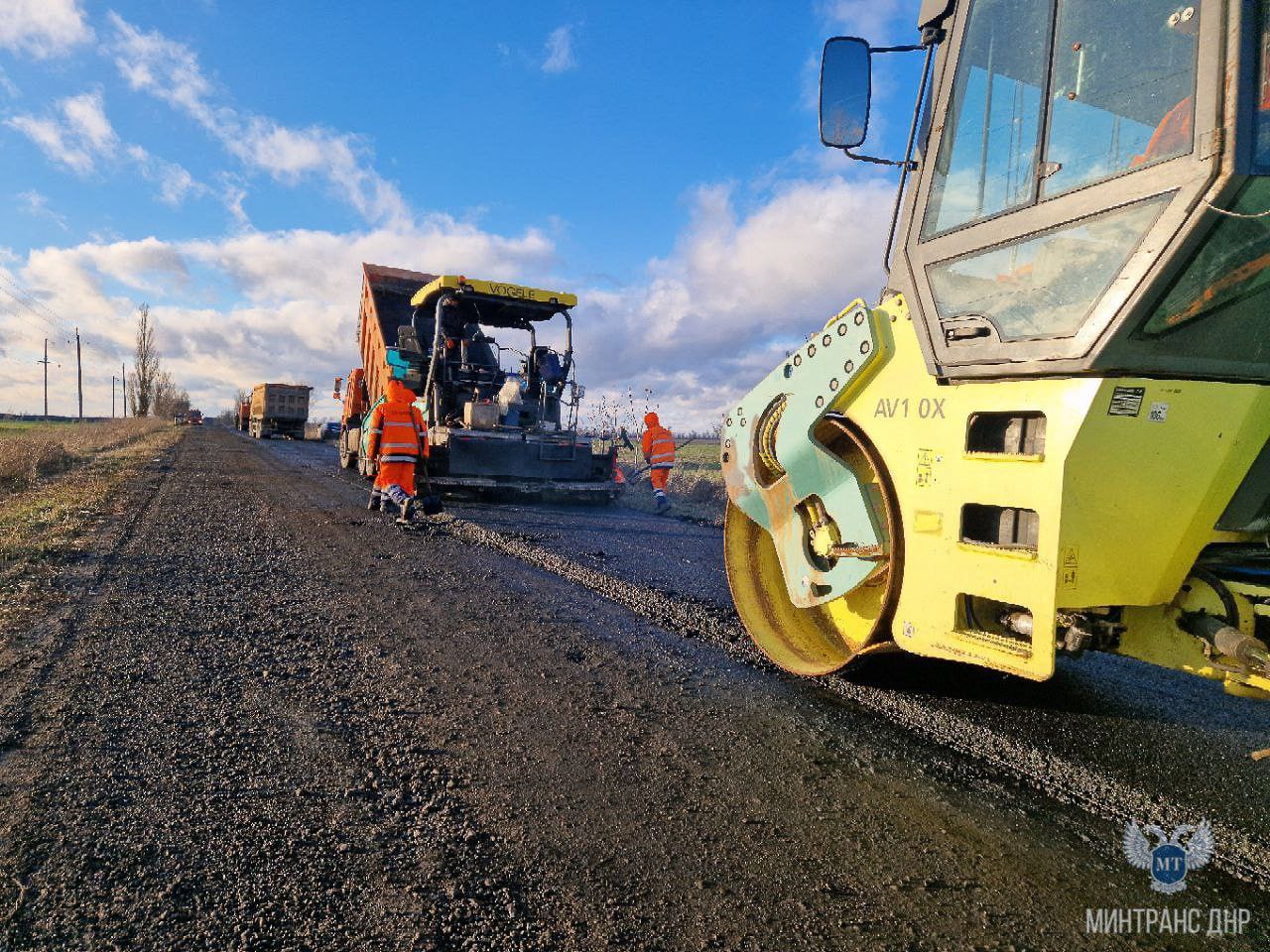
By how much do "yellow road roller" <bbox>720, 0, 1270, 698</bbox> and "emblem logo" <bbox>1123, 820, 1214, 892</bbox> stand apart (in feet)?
1.47

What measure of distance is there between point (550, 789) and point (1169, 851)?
1.79 meters

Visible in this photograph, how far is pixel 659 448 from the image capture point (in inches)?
432

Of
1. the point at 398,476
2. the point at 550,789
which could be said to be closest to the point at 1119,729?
the point at 550,789

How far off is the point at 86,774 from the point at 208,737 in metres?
0.35

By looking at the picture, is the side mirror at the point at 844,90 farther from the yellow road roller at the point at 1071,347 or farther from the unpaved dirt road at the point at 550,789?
the unpaved dirt road at the point at 550,789

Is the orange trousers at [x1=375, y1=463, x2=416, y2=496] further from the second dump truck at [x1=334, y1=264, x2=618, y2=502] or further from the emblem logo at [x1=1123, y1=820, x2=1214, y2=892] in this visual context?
the emblem logo at [x1=1123, y1=820, x2=1214, y2=892]

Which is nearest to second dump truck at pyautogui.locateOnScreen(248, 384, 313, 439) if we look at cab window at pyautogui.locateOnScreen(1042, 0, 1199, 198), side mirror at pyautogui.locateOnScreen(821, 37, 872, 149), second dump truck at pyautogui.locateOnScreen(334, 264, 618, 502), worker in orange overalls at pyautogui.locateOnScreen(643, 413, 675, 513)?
second dump truck at pyautogui.locateOnScreen(334, 264, 618, 502)

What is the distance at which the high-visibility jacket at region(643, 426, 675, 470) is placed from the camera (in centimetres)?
1093

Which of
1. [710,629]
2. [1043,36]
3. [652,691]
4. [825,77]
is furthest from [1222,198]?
[710,629]

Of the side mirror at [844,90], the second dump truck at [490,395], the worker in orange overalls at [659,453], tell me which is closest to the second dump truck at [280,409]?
the second dump truck at [490,395]

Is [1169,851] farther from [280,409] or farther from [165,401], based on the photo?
[165,401]

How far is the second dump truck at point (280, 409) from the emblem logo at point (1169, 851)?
40313 mm

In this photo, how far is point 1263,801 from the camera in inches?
90.6

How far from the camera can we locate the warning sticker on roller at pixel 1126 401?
196 centimetres
